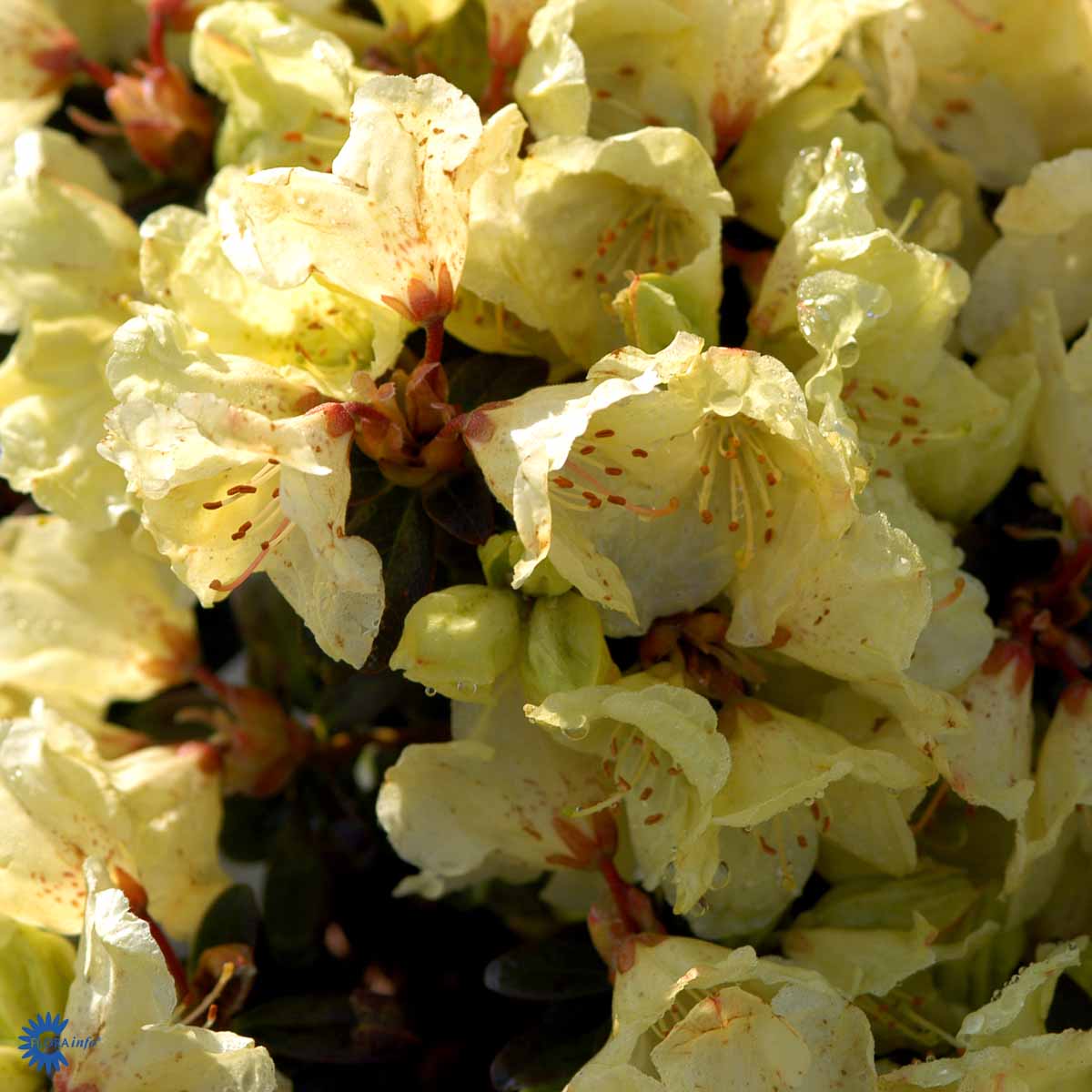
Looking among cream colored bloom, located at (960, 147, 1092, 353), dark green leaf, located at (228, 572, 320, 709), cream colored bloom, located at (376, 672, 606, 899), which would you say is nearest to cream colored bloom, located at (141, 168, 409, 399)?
cream colored bloom, located at (376, 672, 606, 899)

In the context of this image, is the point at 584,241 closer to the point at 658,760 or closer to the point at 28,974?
the point at 658,760

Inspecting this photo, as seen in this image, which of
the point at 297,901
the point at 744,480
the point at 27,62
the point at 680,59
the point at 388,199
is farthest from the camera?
the point at 27,62

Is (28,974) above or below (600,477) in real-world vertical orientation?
below

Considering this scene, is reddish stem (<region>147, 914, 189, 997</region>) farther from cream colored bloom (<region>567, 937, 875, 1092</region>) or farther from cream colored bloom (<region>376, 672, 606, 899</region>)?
cream colored bloom (<region>567, 937, 875, 1092</region>)

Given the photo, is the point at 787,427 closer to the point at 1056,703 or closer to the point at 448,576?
the point at 448,576

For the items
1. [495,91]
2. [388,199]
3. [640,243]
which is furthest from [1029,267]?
[388,199]

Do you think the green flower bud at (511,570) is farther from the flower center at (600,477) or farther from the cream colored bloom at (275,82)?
the cream colored bloom at (275,82)
